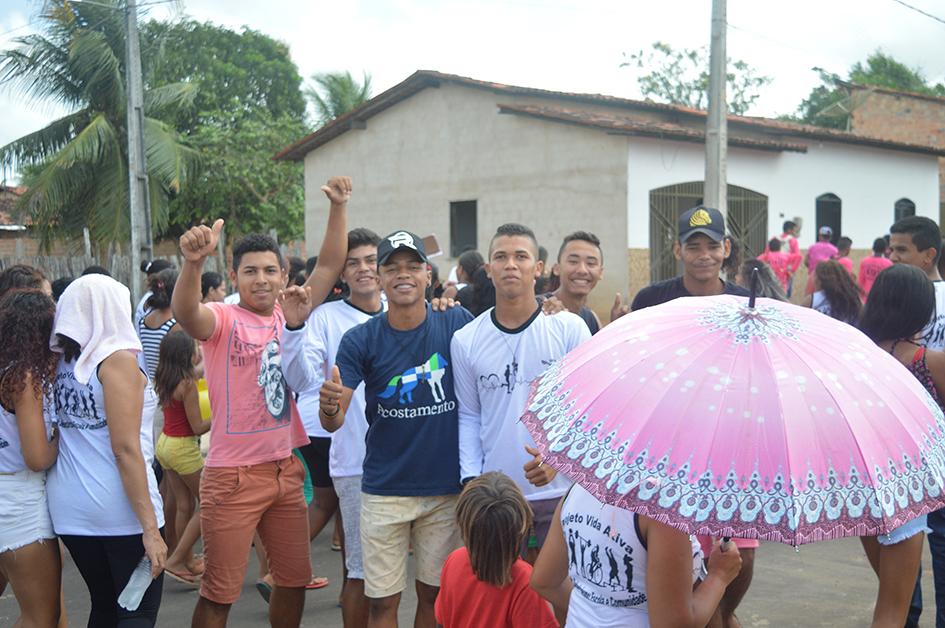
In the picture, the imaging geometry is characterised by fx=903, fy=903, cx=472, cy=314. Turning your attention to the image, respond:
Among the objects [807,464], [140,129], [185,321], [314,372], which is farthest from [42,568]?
[140,129]

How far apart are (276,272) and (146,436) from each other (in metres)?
1.06

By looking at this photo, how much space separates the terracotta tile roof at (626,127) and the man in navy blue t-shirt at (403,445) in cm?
1405

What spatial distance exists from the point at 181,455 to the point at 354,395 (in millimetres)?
1831

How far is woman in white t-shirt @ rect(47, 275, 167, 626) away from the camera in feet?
12.1

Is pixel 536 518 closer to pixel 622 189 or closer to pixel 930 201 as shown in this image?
pixel 622 189

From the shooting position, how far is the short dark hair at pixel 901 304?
4254mm

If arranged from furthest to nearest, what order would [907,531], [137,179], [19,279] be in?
[137,179]
[19,279]
[907,531]

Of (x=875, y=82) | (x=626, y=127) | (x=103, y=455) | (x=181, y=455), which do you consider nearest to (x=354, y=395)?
(x=103, y=455)

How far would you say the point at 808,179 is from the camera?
2172 centimetres

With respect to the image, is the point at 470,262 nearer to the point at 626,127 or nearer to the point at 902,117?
the point at 626,127

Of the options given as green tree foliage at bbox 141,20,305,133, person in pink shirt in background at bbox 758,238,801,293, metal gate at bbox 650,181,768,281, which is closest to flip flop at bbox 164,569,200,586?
person in pink shirt in background at bbox 758,238,801,293

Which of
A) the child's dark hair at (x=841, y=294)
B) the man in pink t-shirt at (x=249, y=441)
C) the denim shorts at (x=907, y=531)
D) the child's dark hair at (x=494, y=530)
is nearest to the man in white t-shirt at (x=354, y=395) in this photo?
the man in pink t-shirt at (x=249, y=441)

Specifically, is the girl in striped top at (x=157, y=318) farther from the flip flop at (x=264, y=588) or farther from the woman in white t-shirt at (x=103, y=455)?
the woman in white t-shirt at (x=103, y=455)

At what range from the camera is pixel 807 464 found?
2.08 m
